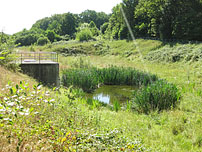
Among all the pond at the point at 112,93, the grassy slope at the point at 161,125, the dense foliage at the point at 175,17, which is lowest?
the pond at the point at 112,93

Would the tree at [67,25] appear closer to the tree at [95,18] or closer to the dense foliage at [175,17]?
the tree at [95,18]

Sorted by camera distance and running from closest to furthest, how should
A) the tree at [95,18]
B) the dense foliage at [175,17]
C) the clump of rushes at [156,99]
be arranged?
the clump of rushes at [156,99], the dense foliage at [175,17], the tree at [95,18]

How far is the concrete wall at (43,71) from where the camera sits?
506 inches

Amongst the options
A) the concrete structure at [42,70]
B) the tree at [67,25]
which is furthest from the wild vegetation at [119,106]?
the tree at [67,25]

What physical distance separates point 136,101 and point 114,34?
160ft

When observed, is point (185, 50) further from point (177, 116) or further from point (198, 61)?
point (177, 116)

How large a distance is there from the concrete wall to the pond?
2.62 m

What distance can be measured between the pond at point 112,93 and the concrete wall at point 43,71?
262cm

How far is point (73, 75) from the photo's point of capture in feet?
46.3

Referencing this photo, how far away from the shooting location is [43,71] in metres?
13.1

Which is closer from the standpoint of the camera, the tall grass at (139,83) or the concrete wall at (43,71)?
the tall grass at (139,83)

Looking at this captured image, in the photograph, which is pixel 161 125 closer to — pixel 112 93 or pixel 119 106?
pixel 119 106

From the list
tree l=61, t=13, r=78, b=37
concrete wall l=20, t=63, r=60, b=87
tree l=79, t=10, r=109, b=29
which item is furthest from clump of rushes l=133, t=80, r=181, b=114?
tree l=79, t=10, r=109, b=29

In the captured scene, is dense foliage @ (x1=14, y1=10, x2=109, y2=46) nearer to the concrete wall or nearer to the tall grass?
the tall grass
